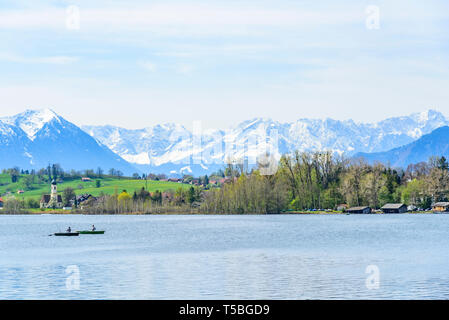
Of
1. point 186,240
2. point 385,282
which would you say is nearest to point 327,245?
point 186,240

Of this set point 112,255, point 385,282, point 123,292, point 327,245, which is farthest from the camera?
point 327,245

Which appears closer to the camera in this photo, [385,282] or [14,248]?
[385,282]

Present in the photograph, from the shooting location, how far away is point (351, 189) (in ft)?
655

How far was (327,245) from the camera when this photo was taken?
80688mm
